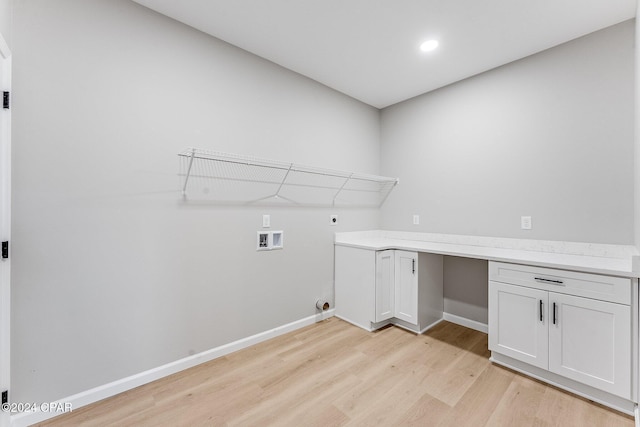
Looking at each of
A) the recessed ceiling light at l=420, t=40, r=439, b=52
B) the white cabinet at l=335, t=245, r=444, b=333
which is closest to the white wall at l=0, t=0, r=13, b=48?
the recessed ceiling light at l=420, t=40, r=439, b=52

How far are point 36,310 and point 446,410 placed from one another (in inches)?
96.7

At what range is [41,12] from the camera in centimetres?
A: 155

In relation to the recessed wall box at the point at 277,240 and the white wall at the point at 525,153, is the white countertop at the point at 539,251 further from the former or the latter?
the recessed wall box at the point at 277,240

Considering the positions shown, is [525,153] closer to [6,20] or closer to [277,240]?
[277,240]

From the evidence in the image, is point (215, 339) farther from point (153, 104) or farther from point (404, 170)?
point (404, 170)

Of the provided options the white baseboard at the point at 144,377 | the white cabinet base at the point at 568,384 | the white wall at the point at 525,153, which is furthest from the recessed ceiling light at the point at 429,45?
the white baseboard at the point at 144,377

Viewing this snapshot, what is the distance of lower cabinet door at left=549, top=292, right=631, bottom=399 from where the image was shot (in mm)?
1603

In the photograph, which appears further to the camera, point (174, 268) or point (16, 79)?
point (174, 268)

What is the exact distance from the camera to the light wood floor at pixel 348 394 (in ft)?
5.16

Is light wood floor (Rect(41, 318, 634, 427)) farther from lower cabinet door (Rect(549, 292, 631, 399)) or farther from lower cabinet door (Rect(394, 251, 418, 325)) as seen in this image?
lower cabinet door (Rect(394, 251, 418, 325))

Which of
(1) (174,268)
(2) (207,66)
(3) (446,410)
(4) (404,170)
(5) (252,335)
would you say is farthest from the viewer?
(4) (404,170)

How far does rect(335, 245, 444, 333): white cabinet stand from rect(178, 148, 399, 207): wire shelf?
0.71m

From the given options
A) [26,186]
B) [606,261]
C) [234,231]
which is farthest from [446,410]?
[26,186]

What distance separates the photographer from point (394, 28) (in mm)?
2092
